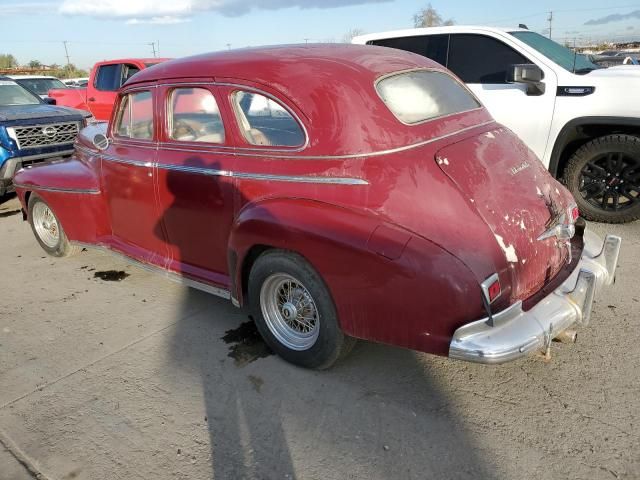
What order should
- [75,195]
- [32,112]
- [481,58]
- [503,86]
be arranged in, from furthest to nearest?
[32,112], [481,58], [503,86], [75,195]

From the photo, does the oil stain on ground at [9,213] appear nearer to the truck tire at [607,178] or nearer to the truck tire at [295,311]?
the truck tire at [295,311]

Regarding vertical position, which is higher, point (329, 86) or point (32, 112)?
point (329, 86)

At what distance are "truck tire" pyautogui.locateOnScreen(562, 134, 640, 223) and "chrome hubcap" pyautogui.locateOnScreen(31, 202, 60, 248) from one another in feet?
17.9

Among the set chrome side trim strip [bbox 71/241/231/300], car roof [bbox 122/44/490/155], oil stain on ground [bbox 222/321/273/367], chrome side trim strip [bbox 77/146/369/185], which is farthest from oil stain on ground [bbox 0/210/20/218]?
oil stain on ground [bbox 222/321/273/367]

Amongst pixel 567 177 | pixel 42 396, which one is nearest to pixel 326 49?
pixel 42 396

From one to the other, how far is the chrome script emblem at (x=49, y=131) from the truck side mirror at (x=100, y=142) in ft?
13.1

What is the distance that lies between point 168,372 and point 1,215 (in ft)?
17.8

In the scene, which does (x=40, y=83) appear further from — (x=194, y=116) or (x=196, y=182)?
(x=196, y=182)

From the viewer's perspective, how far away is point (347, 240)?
8.57 ft

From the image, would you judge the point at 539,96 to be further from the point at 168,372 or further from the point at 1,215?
the point at 1,215

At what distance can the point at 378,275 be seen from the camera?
2.54 m

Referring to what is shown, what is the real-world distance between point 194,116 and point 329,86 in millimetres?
1163

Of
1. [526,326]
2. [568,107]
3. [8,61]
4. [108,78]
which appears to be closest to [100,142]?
[526,326]

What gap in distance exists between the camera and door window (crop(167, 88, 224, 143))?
11.2 ft
